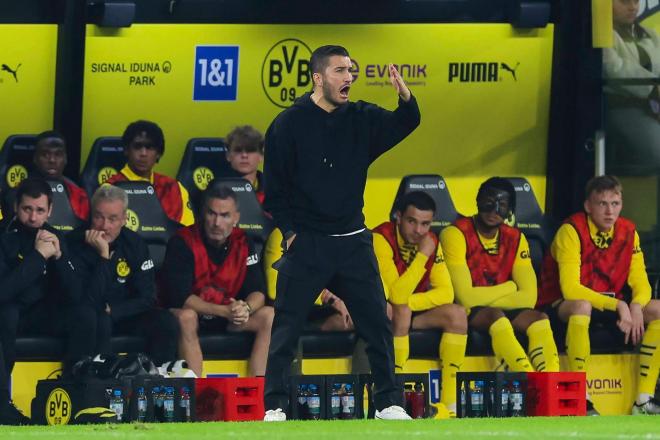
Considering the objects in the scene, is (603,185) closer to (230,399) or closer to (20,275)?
(230,399)

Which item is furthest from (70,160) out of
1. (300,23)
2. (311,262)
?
(311,262)

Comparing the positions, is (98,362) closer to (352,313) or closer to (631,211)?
(352,313)

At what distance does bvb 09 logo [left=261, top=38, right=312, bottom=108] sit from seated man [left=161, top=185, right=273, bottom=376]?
1216 millimetres

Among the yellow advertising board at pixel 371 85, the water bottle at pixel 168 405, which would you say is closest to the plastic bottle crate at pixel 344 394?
the water bottle at pixel 168 405

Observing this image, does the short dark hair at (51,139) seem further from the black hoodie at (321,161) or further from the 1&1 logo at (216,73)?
the black hoodie at (321,161)

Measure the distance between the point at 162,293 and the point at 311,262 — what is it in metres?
2.98

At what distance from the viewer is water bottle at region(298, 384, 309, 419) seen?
1123 cm

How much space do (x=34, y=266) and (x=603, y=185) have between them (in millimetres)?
3798

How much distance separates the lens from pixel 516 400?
11.9m

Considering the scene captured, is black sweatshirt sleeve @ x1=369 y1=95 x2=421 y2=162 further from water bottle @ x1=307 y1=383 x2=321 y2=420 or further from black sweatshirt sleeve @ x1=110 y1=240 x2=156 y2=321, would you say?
black sweatshirt sleeve @ x1=110 y1=240 x2=156 y2=321

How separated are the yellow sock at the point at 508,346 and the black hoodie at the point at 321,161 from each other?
307 cm

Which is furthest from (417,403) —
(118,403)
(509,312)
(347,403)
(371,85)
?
(371,85)

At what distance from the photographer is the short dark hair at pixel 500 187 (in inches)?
538

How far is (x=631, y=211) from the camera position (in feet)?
47.0
